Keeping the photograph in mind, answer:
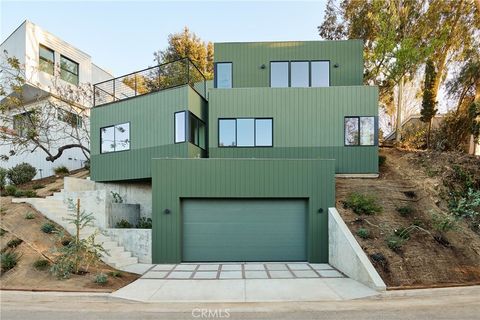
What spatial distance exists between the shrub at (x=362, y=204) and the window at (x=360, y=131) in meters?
3.47

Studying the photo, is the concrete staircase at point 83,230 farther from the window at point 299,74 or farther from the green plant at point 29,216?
the window at point 299,74

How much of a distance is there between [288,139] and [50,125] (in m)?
14.0

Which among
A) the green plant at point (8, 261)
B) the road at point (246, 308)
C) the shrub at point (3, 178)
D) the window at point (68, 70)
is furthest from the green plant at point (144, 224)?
the window at point (68, 70)

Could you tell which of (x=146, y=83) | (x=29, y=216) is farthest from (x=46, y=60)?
(x=29, y=216)

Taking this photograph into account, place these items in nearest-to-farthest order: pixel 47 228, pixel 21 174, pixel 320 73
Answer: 1. pixel 47 228
2. pixel 320 73
3. pixel 21 174

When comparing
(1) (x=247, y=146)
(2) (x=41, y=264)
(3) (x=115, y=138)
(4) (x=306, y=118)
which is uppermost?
(4) (x=306, y=118)

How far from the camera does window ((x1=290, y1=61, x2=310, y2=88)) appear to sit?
1560 centimetres

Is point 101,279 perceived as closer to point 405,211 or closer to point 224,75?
point 405,211

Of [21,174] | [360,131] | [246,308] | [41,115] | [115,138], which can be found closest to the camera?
[246,308]

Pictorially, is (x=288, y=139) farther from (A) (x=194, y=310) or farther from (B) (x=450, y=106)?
(B) (x=450, y=106)

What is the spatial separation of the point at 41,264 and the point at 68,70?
16.1m

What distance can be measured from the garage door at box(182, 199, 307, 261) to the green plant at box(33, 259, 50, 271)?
4073 mm

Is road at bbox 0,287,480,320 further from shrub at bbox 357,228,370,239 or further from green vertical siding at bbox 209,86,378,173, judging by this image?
green vertical siding at bbox 209,86,378,173

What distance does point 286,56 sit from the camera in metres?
15.8
